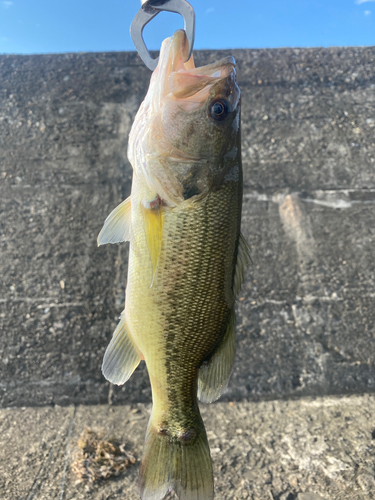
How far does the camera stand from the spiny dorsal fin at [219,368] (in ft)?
4.19

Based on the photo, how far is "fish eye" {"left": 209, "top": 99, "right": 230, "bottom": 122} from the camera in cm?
114

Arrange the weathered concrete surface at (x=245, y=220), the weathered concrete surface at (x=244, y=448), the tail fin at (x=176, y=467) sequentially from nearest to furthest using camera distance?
the tail fin at (x=176, y=467), the weathered concrete surface at (x=244, y=448), the weathered concrete surface at (x=245, y=220)

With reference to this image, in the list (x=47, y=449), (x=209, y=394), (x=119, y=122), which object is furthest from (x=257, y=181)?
(x=47, y=449)

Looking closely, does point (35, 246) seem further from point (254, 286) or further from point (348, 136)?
point (348, 136)

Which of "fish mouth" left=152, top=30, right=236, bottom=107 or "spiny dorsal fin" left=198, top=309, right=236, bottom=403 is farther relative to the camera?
"spiny dorsal fin" left=198, top=309, right=236, bottom=403

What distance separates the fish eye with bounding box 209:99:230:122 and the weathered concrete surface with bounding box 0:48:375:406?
1829mm

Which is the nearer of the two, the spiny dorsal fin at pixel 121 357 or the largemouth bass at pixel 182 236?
the largemouth bass at pixel 182 236

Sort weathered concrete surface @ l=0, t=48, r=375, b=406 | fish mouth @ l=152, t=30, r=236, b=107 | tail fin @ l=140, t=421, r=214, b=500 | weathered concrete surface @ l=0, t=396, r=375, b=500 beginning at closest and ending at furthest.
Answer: fish mouth @ l=152, t=30, r=236, b=107 → tail fin @ l=140, t=421, r=214, b=500 → weathered concrete surface @ l=0, t=396, r=375, b=500 → weathered concrete surface @ l=0, t=48, r=375, b=406

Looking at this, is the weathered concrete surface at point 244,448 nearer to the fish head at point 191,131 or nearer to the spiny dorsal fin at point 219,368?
the spiny dorsal fin at point 219,368

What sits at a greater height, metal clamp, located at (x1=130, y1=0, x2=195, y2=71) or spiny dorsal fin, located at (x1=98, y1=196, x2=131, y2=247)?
metal clamp, located at (x1=130, y1=0, x2=195, y2=71)

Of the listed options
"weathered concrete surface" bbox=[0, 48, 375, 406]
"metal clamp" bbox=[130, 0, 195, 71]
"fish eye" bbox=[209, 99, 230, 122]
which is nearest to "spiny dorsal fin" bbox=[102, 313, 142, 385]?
"fish eye" bbox=[209, 99, 230, 122]

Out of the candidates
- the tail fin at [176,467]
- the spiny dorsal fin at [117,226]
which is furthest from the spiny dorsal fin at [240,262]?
the tail fin at [176,467]

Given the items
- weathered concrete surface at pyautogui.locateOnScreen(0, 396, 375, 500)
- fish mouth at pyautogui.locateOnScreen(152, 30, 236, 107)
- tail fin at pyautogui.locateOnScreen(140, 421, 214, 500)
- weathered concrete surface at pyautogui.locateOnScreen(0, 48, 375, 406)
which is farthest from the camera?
weathered concrete surface at pyautogui.locateOnScreen(0, 48, 375, 406)

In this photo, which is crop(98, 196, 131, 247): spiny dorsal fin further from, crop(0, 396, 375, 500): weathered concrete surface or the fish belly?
crop(0, 396, 375, 500): weathered concrete surface
